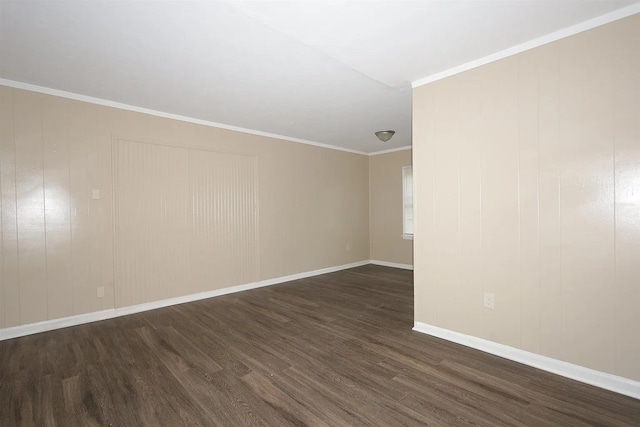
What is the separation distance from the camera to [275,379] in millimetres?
2258

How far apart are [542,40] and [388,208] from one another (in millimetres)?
4685

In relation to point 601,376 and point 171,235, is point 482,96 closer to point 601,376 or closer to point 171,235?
point 601,376

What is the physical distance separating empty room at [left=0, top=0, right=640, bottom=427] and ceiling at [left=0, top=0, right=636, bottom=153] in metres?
0.02

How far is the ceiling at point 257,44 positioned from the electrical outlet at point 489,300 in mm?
2180

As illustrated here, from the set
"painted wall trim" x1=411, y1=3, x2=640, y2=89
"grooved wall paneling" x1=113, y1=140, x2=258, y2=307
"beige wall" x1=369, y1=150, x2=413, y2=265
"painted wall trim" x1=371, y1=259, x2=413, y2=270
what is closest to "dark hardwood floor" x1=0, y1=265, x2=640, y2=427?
"grooved wall paneling" x1=113, y1=140, x2=258, y2=307

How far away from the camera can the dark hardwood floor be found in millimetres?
1832

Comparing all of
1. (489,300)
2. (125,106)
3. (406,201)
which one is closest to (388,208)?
(406,201)

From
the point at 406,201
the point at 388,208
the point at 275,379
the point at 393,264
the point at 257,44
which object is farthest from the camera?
the point at 388,208

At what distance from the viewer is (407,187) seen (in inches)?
258

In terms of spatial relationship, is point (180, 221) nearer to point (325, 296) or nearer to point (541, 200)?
point (325, 296)

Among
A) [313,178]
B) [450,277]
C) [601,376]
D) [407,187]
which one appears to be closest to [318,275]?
[313,178]

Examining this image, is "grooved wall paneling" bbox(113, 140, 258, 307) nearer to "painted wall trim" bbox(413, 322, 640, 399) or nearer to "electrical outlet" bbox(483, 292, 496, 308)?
"painted wall trim" bbox(413, 322, 640, 399)

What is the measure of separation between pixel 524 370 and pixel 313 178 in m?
4.61

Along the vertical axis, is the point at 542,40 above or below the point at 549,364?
above
